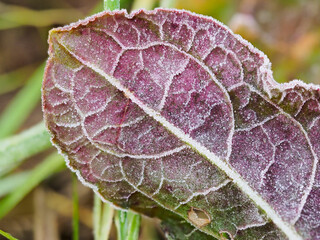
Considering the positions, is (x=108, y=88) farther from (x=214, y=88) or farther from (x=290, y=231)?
(x=290, y=231)

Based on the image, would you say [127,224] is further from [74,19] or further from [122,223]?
[74,19]

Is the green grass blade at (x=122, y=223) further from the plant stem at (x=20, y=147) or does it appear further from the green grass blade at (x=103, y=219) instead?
the plant stem at (x=20, y=147)

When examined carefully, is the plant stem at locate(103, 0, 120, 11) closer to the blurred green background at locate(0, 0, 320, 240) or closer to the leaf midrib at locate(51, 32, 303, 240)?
the leaf midrib at locate(51, 32, 303, 240)

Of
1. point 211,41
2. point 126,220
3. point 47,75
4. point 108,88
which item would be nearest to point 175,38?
point 211,41

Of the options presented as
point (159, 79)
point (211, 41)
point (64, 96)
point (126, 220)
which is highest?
point (211, 41)

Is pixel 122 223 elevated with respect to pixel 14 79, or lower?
lower

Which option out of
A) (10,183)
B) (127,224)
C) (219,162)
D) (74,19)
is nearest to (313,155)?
(219,162)


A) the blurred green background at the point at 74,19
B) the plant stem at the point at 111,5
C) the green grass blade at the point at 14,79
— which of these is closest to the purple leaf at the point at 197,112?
the plant stem at the point at 111,5

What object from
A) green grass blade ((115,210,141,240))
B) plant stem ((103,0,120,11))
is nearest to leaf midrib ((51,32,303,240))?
plant stem ((103,0,120,11))
